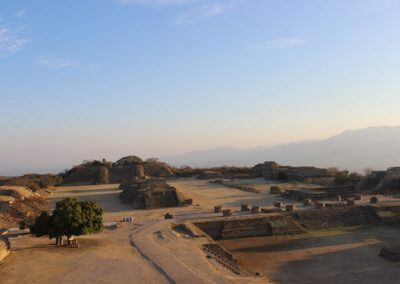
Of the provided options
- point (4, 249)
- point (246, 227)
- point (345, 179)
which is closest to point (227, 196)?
point (345, 179)

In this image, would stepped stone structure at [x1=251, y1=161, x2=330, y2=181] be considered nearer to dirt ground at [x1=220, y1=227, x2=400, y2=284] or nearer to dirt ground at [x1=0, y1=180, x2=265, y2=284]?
dirt ground at [x1=220, y1=227, x2=400, y2=284]

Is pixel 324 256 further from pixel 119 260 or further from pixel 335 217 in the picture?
pixel 119 260

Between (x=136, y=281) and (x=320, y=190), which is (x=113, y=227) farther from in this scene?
(x=320, y=190)

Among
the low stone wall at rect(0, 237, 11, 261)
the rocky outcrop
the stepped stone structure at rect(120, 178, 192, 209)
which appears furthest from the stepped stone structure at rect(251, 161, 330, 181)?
the low stone wall at rect(0, 237, 11, 261)

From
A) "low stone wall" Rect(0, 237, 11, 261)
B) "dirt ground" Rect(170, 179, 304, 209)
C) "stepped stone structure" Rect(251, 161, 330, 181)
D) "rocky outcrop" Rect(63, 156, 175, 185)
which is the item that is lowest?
"low stone wall" Rect(0, 237, 11, 261)

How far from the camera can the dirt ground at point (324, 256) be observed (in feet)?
63.2

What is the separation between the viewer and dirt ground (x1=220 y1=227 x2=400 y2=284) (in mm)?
19250

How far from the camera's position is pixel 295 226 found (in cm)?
2795

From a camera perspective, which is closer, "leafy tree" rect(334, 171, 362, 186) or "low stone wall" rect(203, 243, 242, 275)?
"low stone wall" rect(203, 243, 242, 275)

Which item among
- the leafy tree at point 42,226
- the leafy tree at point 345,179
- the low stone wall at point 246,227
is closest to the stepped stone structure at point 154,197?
the low stone wall at point 246,227

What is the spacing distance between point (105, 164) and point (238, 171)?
1886 centimetres

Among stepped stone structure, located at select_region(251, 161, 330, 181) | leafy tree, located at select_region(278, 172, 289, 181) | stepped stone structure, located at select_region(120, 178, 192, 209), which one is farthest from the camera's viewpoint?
leafy tree, located at select_region(278, 172, 289, 181)

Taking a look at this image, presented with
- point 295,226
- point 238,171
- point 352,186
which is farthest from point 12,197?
point 238,171

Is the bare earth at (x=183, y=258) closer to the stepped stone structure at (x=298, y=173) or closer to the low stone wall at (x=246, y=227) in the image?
the low stone wall at (x=246, y=227)
